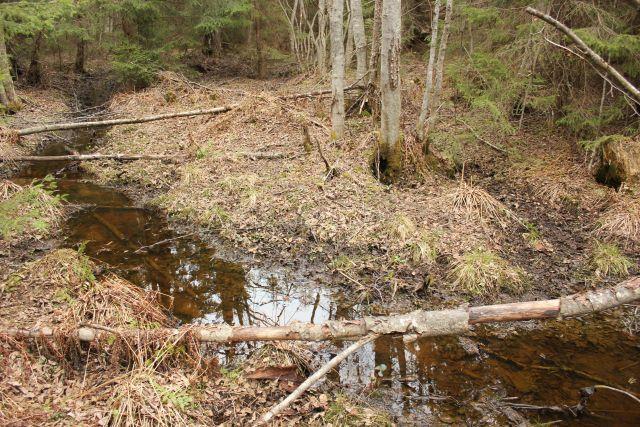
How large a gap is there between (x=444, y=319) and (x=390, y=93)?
5831 mm

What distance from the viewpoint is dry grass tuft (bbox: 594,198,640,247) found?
757cm

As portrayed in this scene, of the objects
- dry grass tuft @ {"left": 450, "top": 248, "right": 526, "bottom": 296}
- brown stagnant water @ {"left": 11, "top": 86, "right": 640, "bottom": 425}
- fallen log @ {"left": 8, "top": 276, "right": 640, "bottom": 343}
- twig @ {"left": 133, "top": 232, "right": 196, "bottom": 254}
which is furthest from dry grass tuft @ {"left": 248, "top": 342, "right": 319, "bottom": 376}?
twig @ {"left": 133, "top": 232, "right": 196, "bottom": 254}

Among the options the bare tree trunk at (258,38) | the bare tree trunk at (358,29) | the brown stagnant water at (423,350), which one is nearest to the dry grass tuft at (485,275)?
the brown stagnant water at (423,350)

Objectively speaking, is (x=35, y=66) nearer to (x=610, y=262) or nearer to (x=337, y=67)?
(x=337, y=67)

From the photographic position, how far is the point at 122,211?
9508mm

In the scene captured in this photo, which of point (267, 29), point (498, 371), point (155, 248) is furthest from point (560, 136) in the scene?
point (267, 29)

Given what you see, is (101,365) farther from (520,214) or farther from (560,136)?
(560,136)

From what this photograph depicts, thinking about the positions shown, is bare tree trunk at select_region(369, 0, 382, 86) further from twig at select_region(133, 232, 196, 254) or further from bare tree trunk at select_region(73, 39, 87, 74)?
bare tree trunk at select_region(73, 39, 87, 74)

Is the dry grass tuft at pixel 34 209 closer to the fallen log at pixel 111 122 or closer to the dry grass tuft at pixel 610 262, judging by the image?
the fallen log at pixel 111 122

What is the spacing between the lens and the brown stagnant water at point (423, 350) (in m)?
4.64

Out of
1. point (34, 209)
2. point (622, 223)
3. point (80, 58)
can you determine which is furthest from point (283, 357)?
point (80, 58)

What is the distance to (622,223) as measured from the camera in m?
7.78

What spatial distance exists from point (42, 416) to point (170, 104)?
14.6 m

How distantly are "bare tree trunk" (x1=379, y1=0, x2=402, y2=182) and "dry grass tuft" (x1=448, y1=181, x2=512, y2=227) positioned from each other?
5.15 ft
